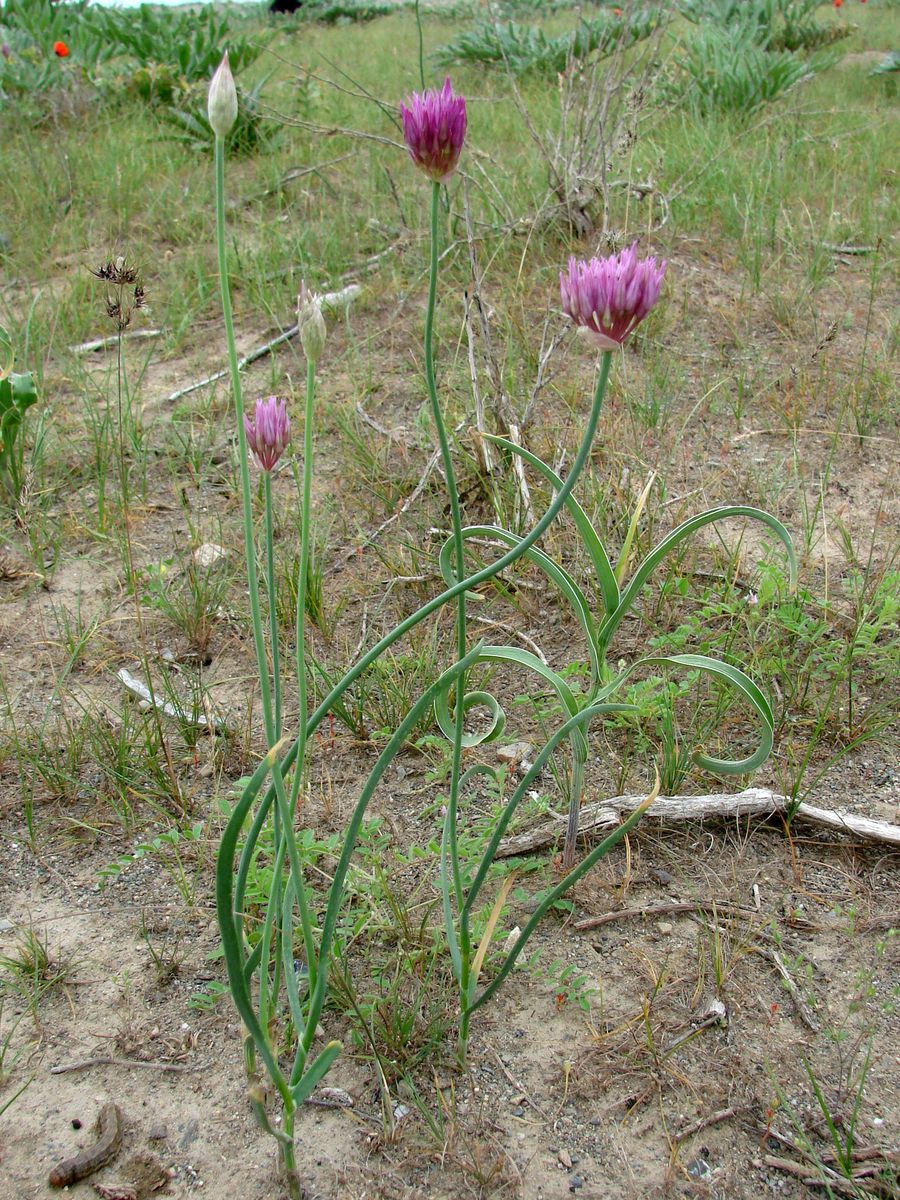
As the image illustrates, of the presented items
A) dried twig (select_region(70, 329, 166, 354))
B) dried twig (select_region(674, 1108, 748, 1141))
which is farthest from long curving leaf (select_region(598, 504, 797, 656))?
dried twig (select_region(70, 329, 166, 354))

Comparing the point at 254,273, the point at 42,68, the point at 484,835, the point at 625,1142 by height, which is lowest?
the point at 625,1142

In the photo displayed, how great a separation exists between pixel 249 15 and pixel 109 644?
A: 1242 cm

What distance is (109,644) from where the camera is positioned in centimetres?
219

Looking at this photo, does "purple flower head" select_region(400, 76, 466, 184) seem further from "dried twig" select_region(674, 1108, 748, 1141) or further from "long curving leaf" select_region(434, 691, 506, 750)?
"dried twig" select_region(674, 1108, 748, 1141)

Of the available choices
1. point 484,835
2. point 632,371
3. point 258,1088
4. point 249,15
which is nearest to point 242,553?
point 484,835

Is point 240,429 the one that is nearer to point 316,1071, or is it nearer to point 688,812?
point 316,1071

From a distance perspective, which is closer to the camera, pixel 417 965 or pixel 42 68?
pixel 417 965

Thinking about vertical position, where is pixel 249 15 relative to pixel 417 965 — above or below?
above

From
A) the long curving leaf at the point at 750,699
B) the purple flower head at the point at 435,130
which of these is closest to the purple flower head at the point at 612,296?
the purple flower head at the point at 435,130

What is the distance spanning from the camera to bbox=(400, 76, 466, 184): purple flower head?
3.16 feet

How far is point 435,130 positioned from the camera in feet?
3.17

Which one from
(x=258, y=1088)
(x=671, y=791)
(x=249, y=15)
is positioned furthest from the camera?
(x=249, y=15)

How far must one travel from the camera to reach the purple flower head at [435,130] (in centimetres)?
96

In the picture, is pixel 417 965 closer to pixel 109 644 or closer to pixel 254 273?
pixel 109 644
